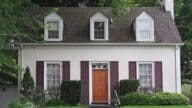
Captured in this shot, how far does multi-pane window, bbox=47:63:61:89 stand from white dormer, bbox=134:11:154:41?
18.2 feet

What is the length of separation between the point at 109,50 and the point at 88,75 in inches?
82.2

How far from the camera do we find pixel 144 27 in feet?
116

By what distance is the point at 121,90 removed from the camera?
33.8 metres

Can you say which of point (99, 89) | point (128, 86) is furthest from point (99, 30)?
point (128, 86)

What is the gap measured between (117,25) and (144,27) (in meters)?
1.95

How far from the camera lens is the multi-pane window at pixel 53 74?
3472 centimetres

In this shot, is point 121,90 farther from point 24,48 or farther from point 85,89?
point 24,48

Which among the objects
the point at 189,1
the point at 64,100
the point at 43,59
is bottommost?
the point at 64,100

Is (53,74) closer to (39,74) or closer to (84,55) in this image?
(39,74)

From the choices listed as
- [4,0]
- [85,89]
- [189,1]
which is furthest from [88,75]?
[189,1]

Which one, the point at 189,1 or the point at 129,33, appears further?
the point at 189,1

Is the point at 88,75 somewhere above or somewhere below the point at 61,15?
below

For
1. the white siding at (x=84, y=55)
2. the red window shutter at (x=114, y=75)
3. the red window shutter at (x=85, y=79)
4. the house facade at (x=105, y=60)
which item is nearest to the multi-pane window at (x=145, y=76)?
the house facade at (x=105, y=60)

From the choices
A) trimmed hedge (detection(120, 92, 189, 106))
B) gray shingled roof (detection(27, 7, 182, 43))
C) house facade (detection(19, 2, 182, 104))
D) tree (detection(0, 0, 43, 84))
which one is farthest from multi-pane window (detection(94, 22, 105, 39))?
tree (detection(0, 0, 43, 84))
